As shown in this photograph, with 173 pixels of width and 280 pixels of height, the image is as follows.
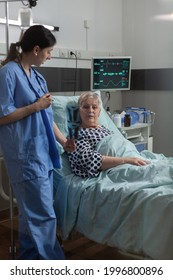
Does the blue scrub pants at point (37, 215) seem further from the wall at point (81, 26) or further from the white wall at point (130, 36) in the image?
the white wall at point (130, 36)

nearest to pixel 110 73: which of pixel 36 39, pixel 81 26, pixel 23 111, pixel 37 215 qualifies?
pixel 81 26

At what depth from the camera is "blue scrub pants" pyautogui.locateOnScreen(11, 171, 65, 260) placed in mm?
1743

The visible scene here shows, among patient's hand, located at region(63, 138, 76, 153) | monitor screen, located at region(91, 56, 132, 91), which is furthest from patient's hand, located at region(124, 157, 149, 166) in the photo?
monitor screen, located at region(91, 56, 132, 91)

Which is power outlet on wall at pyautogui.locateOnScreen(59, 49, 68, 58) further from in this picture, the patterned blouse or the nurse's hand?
the nurse's hand

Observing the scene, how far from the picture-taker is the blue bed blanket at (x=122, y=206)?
62.4 inches

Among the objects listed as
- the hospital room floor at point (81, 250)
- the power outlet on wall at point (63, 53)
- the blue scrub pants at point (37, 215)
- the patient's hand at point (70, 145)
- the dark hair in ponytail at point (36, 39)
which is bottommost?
the hospital room floor at point (81, 250)

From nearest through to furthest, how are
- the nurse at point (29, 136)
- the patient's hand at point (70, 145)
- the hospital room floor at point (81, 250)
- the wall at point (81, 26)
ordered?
the nurse at point (29, 136), the patient's hand at point (70, 145), the hospital room floor at point (81, 250), the wall at point (81, 26)

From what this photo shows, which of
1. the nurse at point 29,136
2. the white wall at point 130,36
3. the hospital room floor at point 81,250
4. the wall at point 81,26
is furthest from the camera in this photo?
the white wall at point 130,36

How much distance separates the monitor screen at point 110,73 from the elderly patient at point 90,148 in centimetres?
93

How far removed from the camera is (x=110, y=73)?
132 inches

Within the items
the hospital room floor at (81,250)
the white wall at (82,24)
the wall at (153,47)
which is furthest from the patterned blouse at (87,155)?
the wall at (153,47)

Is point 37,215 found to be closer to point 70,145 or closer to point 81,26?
point 70,145

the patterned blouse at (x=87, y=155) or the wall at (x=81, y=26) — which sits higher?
the wall at (x=81, y=26)
